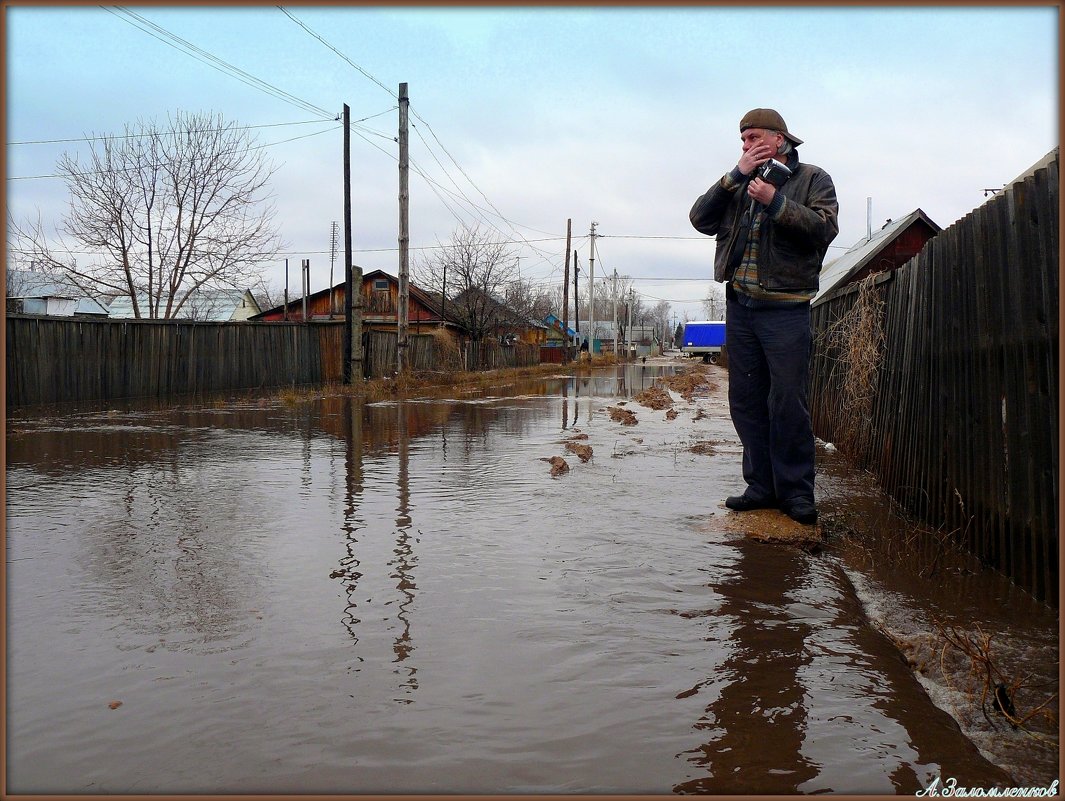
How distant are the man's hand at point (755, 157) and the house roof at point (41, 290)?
43.6 meters

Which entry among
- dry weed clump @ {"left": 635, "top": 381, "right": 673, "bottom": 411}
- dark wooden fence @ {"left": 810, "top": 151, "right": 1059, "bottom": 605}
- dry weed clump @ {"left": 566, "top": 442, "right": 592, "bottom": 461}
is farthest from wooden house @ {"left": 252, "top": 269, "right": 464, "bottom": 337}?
dark wooden fence @ {"left": 810, "top": 151, "right": 1059, "bottom": 605}

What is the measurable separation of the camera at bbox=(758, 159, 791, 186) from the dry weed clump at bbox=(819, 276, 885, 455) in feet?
9.26

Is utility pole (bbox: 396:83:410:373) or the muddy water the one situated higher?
utility pole (bbox: 396:83:410:373)

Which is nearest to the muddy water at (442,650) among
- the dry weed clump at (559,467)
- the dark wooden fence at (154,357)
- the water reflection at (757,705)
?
the water reflection at (757,705)

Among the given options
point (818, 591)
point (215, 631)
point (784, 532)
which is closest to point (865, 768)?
point (818, 591)

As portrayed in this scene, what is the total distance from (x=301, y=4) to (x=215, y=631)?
306 centimetres

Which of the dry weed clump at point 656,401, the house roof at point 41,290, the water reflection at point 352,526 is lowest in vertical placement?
the water reflection at point 352,526

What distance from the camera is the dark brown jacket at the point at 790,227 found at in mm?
4266

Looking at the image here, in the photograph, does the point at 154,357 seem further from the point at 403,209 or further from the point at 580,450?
the point at 580,450

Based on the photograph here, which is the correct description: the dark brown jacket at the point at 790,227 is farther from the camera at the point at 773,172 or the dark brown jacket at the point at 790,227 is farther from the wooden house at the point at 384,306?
the wooden house at the point at 384,306

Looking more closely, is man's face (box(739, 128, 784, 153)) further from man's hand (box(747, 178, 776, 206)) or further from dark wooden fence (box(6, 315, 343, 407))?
dark wooden fence (box(6, 315, 343, 407))

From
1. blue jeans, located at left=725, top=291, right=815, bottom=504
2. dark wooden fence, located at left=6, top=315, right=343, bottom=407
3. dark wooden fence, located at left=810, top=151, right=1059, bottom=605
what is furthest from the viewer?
dark wooden fence, located at left=6, top=315, right=343, bottom=407

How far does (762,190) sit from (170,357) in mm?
18132

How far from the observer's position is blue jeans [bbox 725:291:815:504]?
4488mm
